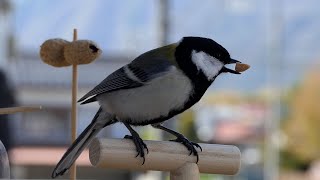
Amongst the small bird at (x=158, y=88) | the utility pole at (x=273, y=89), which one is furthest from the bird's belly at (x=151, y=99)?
the utility pole at (x=273, y=89)

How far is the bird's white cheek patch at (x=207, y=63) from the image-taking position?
0.85m

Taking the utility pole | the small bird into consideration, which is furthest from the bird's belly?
the utility pole

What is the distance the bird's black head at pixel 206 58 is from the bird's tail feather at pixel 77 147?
10cm

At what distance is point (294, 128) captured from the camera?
1016 centimetres

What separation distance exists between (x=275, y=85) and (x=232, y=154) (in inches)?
334

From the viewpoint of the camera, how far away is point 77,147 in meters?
0.80

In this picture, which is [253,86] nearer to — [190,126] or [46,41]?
[190,126]

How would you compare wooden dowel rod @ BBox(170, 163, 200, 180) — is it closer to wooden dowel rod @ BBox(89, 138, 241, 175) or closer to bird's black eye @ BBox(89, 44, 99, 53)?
wooden dowel rod @ BBox(89, 138, 241, 175)

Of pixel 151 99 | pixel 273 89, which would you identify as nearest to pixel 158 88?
pixel 151 99

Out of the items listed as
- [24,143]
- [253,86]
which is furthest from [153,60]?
[253,86]

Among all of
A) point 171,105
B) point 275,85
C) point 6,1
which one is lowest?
point 275,85

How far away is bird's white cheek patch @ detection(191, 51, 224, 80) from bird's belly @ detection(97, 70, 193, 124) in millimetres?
21

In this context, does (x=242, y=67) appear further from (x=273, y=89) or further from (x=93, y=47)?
(x=273, y=89)

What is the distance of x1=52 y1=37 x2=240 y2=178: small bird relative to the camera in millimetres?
812
